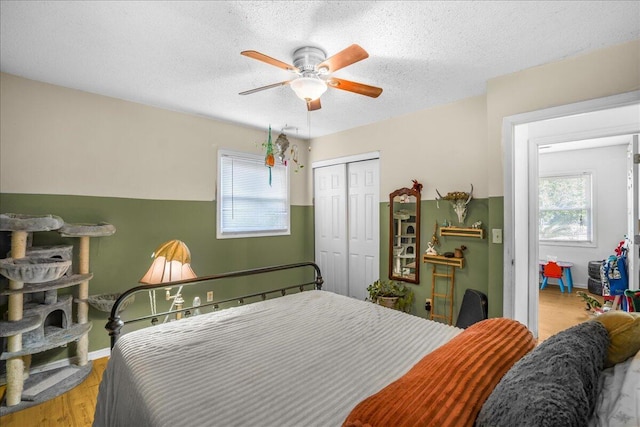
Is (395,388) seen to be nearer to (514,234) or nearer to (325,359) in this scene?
(325,359)

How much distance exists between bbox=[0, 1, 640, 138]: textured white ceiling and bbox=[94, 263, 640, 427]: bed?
1.74 meters

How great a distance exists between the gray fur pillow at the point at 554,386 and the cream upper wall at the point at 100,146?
3366mm

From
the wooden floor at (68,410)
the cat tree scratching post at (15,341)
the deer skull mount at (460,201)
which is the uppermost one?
the deer skull mount at (460,201)

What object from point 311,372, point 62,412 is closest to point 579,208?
point 311,372

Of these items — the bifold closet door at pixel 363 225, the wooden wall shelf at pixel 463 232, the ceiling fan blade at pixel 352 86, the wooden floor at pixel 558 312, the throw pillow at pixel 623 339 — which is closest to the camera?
the throw pillow at pixel 623 339

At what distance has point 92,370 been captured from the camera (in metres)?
2.60

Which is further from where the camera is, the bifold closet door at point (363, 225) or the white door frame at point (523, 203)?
the bifold closet door at point (363, 225)

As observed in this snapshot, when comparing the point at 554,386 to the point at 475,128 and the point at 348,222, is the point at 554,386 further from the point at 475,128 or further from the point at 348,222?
the point at 348,222

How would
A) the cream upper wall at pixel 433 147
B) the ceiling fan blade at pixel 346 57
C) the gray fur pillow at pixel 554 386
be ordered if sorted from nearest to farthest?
the gray fur pillow at pixel 554 386 < the ceiling fan blade at pixel 346 57 < the cream upper wall at pixel 433 147

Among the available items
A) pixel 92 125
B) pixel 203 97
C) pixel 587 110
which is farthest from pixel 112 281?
pixel 587 110

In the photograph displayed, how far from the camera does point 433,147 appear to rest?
10.5 feet

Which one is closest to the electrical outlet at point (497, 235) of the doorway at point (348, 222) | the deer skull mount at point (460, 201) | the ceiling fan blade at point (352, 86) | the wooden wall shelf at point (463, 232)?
the wooden wall shelf at point (463, 232)

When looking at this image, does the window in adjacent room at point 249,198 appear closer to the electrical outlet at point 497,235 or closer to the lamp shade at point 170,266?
the lamp shade at point 170,266

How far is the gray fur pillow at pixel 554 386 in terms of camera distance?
683 mm
